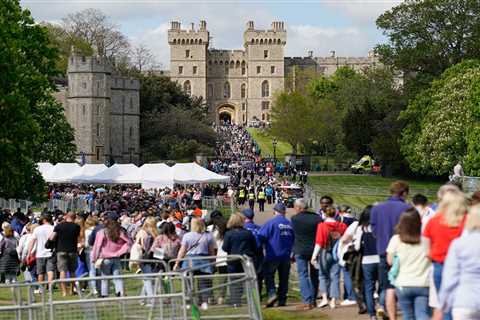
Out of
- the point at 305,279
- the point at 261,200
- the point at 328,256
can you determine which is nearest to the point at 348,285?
the point at 328,256

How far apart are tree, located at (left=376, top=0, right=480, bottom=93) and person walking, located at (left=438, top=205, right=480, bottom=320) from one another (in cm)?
5667

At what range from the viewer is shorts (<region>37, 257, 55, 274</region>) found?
19.1 meters

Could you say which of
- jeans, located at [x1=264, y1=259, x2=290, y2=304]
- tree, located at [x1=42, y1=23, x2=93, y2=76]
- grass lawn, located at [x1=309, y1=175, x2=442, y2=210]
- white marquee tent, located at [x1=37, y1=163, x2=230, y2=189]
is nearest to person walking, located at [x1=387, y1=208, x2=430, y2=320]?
jeans, located at [x1=264, y1=259, x2=290, y2=304]

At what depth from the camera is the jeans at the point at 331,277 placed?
52.1ft

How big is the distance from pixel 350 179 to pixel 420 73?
298 inches

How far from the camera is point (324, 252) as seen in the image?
15.7 metres

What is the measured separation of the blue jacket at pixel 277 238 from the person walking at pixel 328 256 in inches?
24.3

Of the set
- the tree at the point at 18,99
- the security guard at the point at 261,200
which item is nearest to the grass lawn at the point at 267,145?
the security guard at the point at 261,200

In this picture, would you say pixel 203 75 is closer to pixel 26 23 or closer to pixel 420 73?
pixel 420 73

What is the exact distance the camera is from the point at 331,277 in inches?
631

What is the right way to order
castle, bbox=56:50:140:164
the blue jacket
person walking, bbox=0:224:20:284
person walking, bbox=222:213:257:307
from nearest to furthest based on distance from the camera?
1. person walking, bbox=222:213:257:307
2. the blue jacket
3. person walking, bbox=0:224:20:284
4. castle, bbox=56:50:140:164

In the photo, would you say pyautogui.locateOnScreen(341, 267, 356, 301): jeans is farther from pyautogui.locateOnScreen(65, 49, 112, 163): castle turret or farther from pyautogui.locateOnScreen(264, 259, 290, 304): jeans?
pyautogui.locateOnScreen(65, 49, 112, 163): castle turret

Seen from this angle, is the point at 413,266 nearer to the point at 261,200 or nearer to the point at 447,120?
the point at 261,200

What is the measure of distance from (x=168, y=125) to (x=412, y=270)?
78126mm
